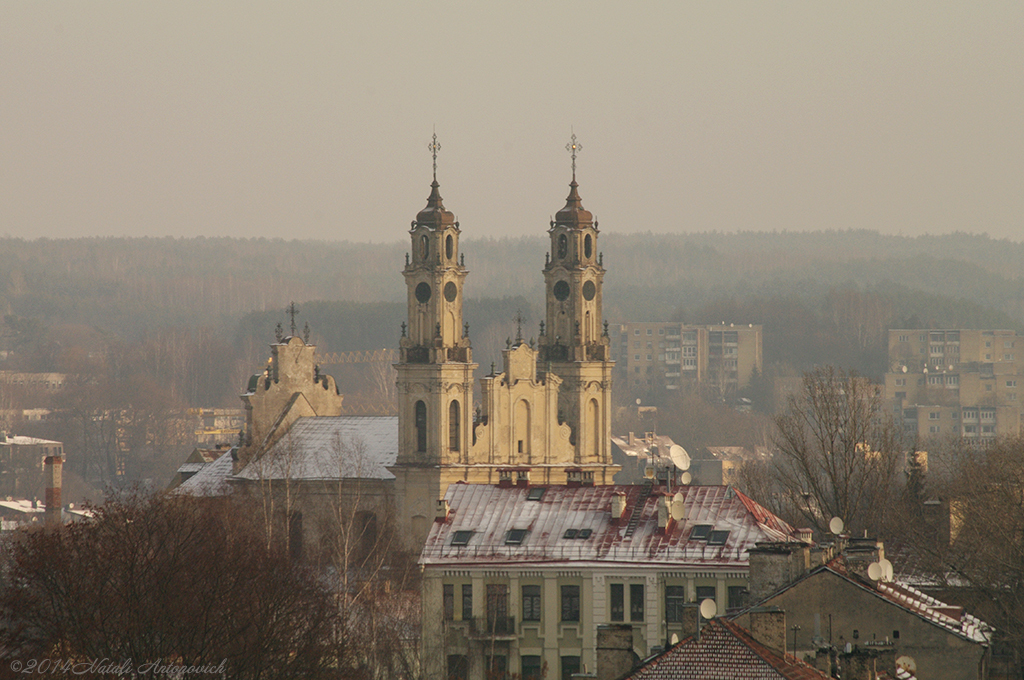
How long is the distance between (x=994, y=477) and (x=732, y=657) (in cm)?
4292

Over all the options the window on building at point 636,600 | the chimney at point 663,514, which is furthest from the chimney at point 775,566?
the chimney at point 663,514

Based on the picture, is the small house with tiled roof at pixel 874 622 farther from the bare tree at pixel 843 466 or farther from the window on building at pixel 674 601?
the bare tree at pixel 843 466

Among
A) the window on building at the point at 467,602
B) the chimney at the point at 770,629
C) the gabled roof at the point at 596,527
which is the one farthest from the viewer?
the gabled roof at the point at 596,527

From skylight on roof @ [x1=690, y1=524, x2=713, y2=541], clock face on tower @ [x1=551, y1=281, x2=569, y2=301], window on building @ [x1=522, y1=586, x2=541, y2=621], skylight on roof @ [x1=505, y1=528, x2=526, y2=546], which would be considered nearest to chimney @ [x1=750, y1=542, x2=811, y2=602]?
skylight on roof @ [x1=690, y1=524, x2=713, y2=541]

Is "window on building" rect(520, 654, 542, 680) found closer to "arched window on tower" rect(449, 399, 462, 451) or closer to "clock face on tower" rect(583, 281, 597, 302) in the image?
"arched window on tower" rect(449, 399, 462, 451)

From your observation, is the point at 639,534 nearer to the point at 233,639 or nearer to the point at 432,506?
the point at 233,639

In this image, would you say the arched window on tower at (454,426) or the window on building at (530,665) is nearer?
the window on building at (530,665)

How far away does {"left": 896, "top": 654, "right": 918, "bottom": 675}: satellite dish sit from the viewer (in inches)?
2000

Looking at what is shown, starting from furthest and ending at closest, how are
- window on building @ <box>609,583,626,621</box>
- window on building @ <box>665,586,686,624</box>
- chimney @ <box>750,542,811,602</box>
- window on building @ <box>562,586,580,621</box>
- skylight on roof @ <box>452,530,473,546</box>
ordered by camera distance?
skylight on roof @ <box>452,530,473,546</box>, window on building @ <box>562,586,580,621</box>, window on building @ <box>609,583,626,621</box>, window on building @ <box>665,586,686,624</box>, chimney @ <box>750,542,811,602</box>

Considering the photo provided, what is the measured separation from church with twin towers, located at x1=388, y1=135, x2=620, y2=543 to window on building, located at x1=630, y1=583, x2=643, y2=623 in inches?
1166

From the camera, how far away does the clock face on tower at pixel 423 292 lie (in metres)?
104

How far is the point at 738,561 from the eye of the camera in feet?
227

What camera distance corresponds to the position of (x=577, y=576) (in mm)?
70250

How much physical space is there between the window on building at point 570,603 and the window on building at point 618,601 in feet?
3.24
